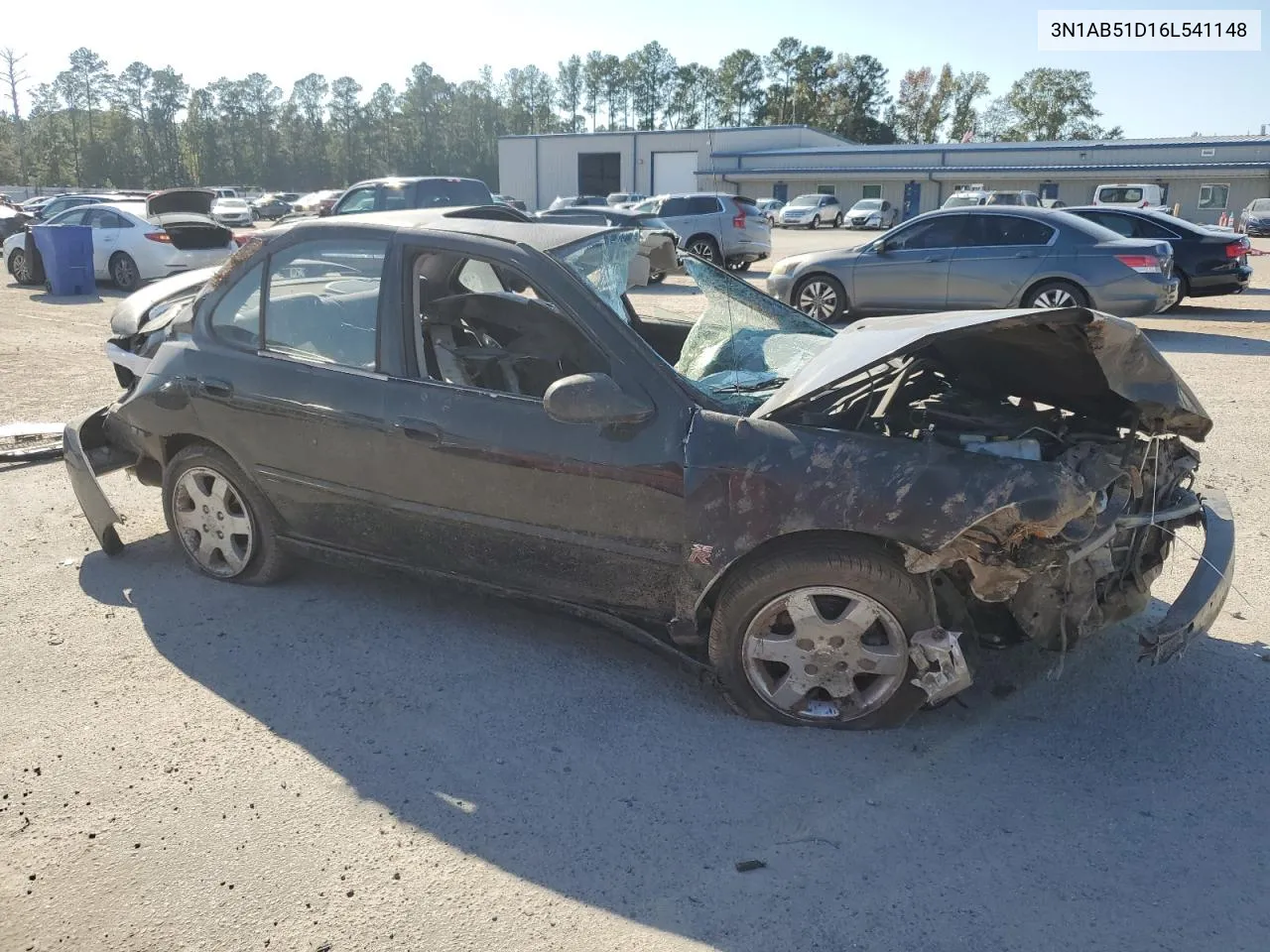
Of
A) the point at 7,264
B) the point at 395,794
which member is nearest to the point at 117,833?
the point at 395,794

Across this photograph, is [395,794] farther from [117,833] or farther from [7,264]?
[7,264]

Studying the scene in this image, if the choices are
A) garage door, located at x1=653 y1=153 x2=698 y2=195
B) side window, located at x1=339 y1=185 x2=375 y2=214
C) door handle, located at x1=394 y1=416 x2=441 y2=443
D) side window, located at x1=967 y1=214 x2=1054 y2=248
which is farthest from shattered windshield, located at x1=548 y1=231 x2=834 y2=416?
garage door, located at x1=653 y1=153 x2=698 y2=195

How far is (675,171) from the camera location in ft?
208

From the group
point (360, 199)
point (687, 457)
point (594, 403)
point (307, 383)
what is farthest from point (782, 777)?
point (360, 199)

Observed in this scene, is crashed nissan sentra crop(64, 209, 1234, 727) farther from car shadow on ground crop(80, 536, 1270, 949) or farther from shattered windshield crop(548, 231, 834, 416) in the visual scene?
car shadow on ground crop(80, 536, 1270, 949)

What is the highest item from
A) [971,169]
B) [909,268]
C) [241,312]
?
[971,169]

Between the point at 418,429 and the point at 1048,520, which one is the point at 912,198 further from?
the point at 1048,520

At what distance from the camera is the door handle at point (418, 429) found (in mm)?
3838

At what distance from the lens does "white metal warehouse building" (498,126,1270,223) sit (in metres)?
47.7

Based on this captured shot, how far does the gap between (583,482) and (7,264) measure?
19247 mm

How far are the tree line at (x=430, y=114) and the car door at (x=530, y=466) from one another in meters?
100.0

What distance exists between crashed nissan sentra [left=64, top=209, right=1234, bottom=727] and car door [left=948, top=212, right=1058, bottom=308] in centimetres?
814

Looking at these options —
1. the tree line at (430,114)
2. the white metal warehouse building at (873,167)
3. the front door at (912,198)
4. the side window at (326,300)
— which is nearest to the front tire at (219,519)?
the side window at (326,300)

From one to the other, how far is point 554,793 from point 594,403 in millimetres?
1297
